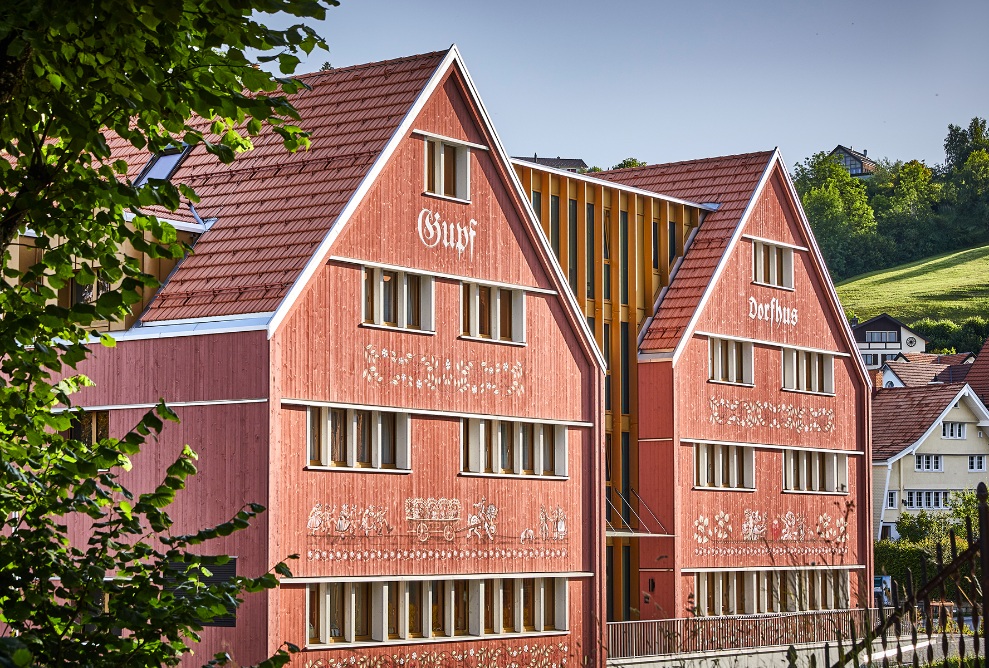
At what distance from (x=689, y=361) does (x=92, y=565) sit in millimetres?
37530

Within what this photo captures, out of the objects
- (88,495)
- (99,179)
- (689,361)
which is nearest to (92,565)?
(88,495)

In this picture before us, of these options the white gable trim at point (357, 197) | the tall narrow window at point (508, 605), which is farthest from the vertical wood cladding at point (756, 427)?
the white gable trim at point (357, 197)

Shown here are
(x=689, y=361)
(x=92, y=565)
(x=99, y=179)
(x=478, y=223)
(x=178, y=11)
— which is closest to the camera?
(x=178, y=11)

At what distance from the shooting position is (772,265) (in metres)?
51.4

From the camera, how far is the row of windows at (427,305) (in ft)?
115

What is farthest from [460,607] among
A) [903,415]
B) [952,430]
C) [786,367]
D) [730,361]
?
[952,430]

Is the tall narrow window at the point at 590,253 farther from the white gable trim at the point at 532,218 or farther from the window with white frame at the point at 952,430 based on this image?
the window with white frame at the point at 952,430

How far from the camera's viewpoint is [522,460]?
39.1 m

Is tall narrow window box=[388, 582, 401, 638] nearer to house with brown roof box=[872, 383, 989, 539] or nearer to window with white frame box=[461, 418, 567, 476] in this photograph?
A: window with white frame box=[461, 418, 567, 476]

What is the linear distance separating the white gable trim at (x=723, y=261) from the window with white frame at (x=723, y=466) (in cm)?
298

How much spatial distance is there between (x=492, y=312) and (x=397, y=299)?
341cm

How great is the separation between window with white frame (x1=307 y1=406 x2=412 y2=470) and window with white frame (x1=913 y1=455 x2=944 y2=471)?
59.1 meters

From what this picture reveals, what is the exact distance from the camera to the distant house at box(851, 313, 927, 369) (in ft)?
505

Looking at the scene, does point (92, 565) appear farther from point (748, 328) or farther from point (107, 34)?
point (748, 328)
